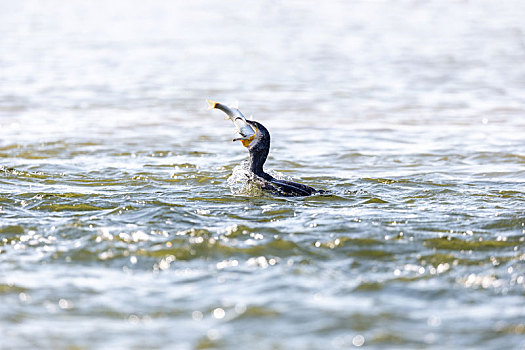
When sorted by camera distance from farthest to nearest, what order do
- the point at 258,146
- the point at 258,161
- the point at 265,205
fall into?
the point at 258,161 → the point at 258,146 → the point at 265,205

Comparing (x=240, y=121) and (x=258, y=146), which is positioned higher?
(x=240, y=121)

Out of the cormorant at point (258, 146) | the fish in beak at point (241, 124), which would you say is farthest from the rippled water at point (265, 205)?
the fish in beak at point (241, 124)

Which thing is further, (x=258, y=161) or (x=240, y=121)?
(x=258, y=161)

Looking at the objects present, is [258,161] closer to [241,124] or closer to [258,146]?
[258,146]

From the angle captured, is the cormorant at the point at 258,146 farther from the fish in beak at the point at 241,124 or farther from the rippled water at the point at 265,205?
the rippled water at the point at 265,205

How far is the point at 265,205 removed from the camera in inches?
357

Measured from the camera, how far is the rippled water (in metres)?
5.80

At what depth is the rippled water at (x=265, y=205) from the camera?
5797mm

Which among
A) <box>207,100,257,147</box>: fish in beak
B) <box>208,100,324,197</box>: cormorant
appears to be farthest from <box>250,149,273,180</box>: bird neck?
<box>207,100,257,147</box>: fish in beak

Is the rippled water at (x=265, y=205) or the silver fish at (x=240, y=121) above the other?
the silver fish at (x=240, y=121)

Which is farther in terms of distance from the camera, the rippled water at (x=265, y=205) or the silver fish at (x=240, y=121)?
the silver fish at (x=240, y=121)

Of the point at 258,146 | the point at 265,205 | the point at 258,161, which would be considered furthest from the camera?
the point at 258,161

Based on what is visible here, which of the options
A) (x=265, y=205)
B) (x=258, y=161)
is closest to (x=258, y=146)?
(x=258, y=161)

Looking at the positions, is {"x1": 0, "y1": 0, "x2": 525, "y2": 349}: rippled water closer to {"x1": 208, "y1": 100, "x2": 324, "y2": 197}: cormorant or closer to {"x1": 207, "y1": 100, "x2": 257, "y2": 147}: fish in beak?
{"x1": 208, "y1": 100, "x2": 324, "y2": 197}: cormorant
